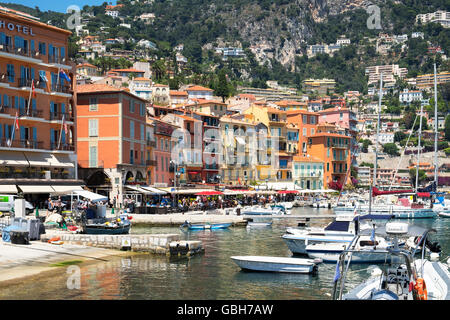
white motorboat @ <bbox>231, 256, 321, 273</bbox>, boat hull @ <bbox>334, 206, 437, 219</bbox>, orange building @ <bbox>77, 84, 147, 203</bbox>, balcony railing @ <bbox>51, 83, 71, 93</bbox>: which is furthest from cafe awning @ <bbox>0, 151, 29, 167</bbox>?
boat hull @ <bbox>334, 206, 437, 219</bbox>

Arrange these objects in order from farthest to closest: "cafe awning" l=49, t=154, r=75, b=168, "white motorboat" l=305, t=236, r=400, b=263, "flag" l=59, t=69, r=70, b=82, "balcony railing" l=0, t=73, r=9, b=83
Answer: "flag" l=59, t=69, r=70, b=82 → "cafe awning" l=49, t=154, r=75, b=168 → "balcony railing" l=0, t=73, r=9, b=83 → "white motorboat" l=305, t=236, r=400, b=263

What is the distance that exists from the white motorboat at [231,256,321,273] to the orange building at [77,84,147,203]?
108ft

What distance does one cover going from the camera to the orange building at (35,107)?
4912 centimetres

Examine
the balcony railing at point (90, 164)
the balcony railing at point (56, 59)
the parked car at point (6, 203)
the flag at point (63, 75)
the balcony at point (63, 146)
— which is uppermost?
the balcony railing at point (56, 59)

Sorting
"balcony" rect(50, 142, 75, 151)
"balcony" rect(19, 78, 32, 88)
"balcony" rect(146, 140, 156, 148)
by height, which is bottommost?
"balcony" rect(50, 142, 75, 151)

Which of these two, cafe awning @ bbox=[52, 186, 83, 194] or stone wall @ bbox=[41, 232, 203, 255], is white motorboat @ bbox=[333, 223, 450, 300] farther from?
cafe awning @ bbox=[52, 186, 83, 194]

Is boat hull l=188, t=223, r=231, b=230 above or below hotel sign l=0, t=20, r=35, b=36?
below

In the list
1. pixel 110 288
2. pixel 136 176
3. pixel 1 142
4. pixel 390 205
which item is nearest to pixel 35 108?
pixel 1 142

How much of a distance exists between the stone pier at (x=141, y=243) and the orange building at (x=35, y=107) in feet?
51.0

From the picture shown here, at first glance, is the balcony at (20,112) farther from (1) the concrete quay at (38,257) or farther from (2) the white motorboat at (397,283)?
(2) the white motorboat at (397,283)

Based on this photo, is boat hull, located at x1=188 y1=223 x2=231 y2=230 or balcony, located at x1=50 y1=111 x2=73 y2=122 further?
balcony, located at x1=50 y1=111 x2=73 y2=122

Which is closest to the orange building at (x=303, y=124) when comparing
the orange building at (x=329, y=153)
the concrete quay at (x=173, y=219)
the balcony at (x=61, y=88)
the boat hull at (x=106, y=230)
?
the orange building at (x=329, y=153)

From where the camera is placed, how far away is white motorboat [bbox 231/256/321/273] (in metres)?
27.8

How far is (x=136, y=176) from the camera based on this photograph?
6500 cm
